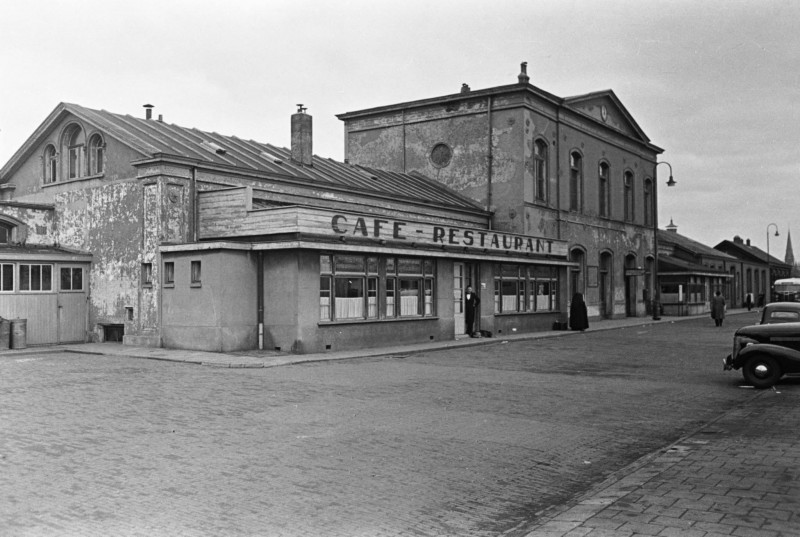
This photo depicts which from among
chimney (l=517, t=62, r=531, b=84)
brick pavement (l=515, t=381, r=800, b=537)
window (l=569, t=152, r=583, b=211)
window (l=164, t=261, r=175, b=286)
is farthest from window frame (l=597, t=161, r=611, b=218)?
brick pavement (l=515, t=381, r=800, b=537)

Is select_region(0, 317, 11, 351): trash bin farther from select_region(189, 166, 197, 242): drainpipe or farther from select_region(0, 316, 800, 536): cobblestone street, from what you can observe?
select_region(189, 166, 197, 242): drainpipe

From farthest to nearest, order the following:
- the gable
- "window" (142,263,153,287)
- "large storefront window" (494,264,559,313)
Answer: the gable
"large storefront window" (494,264,559,313)
"window" (142,263,153,287)

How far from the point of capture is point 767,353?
13.8 metres

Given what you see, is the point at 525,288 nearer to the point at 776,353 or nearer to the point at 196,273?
the point at 196,273

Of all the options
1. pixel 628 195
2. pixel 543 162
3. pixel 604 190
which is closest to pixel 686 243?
pixel 628 195

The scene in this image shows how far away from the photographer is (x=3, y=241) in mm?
23406

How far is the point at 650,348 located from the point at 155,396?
15.9m

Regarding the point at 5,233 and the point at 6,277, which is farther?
the point at 5,233

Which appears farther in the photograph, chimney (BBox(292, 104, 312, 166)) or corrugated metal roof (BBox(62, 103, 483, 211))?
chimney (BBox(292, 104, 312, 166))

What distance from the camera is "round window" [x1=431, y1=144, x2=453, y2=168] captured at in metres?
35.3

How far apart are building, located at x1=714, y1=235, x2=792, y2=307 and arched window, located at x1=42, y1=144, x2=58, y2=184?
57.8 meters

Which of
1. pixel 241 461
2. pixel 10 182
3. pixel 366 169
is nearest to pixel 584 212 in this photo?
pixel 366 169

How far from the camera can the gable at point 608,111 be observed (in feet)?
124

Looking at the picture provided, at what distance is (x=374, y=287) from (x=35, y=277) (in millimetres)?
10037
